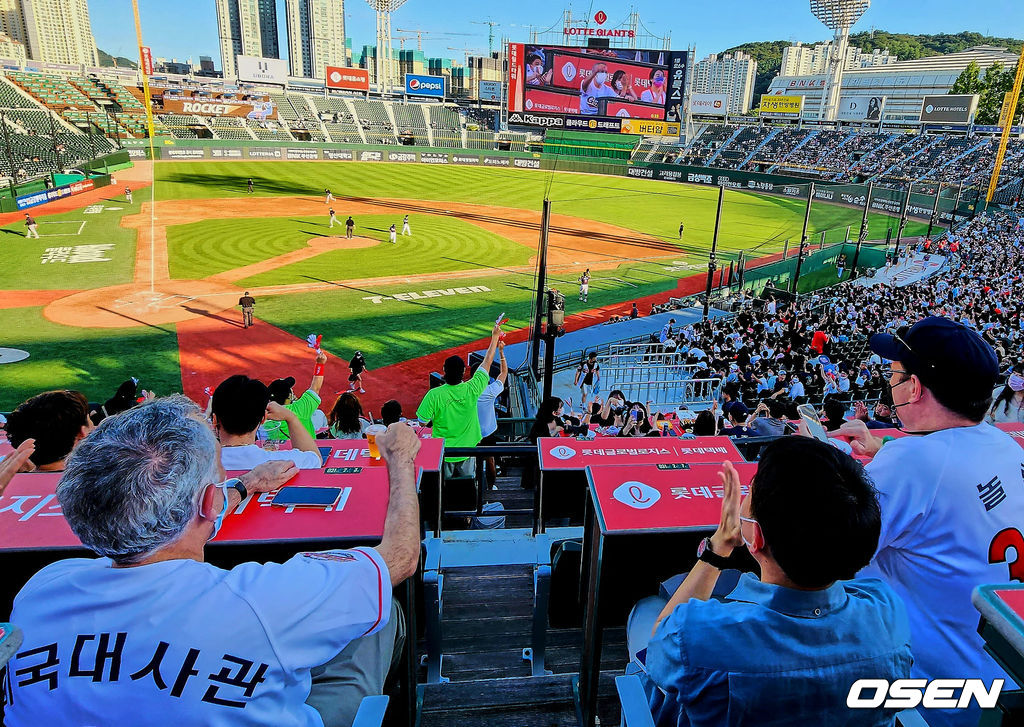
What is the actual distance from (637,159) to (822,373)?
219 feet

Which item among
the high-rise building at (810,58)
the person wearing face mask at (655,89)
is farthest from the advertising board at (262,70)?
the high-rise building at (810,58)

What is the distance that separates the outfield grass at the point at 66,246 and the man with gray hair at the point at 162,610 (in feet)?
82.4

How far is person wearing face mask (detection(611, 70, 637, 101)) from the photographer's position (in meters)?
63.7

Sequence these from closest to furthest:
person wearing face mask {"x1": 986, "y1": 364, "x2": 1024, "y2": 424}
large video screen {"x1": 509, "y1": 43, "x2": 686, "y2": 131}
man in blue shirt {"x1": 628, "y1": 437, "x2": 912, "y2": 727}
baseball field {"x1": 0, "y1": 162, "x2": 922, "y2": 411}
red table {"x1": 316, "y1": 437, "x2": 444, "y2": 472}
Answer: man in blue shirt {"x1": 628, "y1": 437, "x2": 912, "y2": 727}, red table {"x1": 316, "y1": 437, "x2": 444, "y2": 472}, person wearing face mask {"x1": 986, "y1": 364, "x2": 1024, "y2": 424}, baseball field {"x1": 0, "y1": 162, "x2": 922, "y2": 411}, large video screen {"x1": 509, "y1": 43, "x2": 686, "y2": 131}

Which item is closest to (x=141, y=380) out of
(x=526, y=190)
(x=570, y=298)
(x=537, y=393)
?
(x=537, y=393)

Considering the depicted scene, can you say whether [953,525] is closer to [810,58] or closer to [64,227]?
[64,227]

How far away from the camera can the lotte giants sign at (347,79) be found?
8369 cm

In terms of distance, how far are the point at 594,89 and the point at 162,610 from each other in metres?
69.1

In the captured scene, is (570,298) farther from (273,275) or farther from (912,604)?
(912,604)

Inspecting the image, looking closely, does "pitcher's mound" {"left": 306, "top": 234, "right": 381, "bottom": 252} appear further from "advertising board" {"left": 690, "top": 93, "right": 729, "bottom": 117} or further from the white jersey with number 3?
"advertising board" {"left": 690, "top": 93, "right": 729, "bottom": 117}

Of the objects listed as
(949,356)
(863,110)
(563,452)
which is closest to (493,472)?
(563,452)

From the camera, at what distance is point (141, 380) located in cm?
1515

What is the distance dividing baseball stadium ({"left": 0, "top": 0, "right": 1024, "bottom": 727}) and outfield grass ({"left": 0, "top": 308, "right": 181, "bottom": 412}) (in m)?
0.14

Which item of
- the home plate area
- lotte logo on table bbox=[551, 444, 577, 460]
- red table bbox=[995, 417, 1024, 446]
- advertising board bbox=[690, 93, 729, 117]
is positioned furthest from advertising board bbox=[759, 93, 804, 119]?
lotte logo on table bbox=[551, 444, 577, 460]
